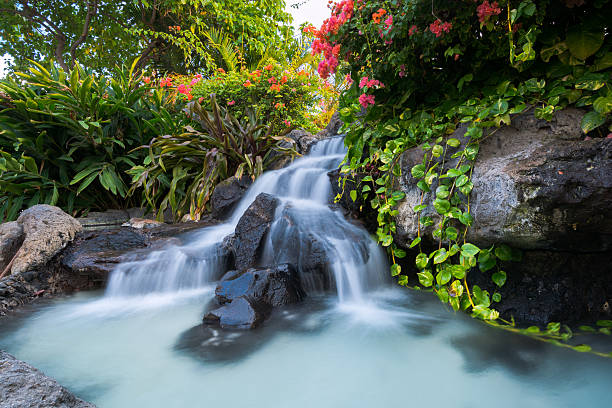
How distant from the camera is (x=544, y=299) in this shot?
1.74 metres

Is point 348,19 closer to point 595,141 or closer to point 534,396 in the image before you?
point 595,141

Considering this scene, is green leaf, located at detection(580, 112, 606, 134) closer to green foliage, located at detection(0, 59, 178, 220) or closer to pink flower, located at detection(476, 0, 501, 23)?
pink flower, located at detection(476, 0, 501, 23)

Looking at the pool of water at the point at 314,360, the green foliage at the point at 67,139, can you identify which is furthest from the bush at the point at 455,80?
the green foliage at the point at 67,139

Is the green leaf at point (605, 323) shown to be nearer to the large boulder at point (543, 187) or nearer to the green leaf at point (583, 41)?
the large boulder at point (543, 187)

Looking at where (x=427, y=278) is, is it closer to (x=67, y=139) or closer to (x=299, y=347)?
(x=299, y=347)

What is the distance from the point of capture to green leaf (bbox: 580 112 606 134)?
152cm

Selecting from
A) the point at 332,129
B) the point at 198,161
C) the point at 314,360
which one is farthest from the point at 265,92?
the point at 314,360

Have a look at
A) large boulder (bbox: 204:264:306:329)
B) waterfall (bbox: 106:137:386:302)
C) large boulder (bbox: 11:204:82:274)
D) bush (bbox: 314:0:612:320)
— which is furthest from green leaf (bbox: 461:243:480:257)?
large boulder (bbox: 11:204:82:274)

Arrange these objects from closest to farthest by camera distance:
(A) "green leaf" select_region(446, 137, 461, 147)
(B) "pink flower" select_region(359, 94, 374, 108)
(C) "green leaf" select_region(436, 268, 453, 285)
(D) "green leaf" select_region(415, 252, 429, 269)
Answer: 1. (C) "green leaf" select_region(436, 268, 453, 285)
2. (D) "green leaf" select_region(415, 252, 429, 269)
3. (A) "green leaf" select_region(446, 137, 461, 147)
4. (B) "pink flower" select_region(359, 94, 374, 108)

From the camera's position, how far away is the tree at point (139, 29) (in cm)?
804

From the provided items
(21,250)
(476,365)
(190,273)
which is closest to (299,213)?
(190,273)

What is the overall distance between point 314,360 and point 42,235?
282cm

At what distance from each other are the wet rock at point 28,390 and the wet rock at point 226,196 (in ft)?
9.41

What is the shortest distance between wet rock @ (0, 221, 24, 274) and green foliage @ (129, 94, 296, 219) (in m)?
1.31
